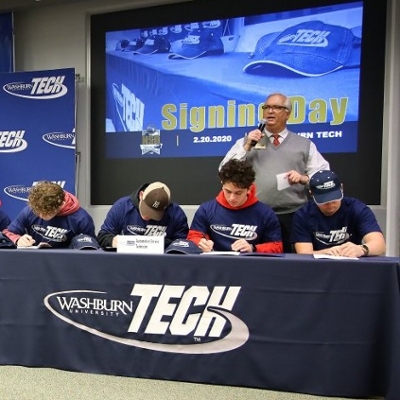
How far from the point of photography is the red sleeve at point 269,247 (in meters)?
2.03

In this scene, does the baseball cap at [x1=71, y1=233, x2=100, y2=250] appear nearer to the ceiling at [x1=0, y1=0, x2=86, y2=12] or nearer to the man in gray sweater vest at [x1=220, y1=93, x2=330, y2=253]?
the man in gray sweater vest at [x1=220, y1=93, x2=330, y2=253]

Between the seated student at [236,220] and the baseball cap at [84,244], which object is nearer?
the baseball cap at [84,244]

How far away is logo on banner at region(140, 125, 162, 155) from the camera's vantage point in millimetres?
3740

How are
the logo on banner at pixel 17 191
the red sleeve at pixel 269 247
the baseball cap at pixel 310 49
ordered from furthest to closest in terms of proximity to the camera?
the logo on banner at pixel 17 191 → the baseball cap at pixel 310 49 → the red sleeve at pixel 269 247

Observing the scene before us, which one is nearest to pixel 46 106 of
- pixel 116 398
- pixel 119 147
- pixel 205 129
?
pixel 119 147

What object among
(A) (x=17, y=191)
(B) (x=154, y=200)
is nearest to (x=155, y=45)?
(A) (x=17, y=191)

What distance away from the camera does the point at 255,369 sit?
1614mm

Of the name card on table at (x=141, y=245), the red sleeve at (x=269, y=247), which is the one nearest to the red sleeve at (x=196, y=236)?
the red sleeve at (x=269, y=247)

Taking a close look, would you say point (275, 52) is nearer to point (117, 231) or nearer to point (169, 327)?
point (117, 231)

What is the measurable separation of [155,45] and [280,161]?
191cm

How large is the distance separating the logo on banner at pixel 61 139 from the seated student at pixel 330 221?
7.94 ft

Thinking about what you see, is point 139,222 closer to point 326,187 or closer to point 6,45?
point 326,187

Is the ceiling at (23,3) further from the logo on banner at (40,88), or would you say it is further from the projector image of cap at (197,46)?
the projector image of cap at (197,46)

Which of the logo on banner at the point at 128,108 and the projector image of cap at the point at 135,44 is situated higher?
the projector image of cap at the point at 135,44
